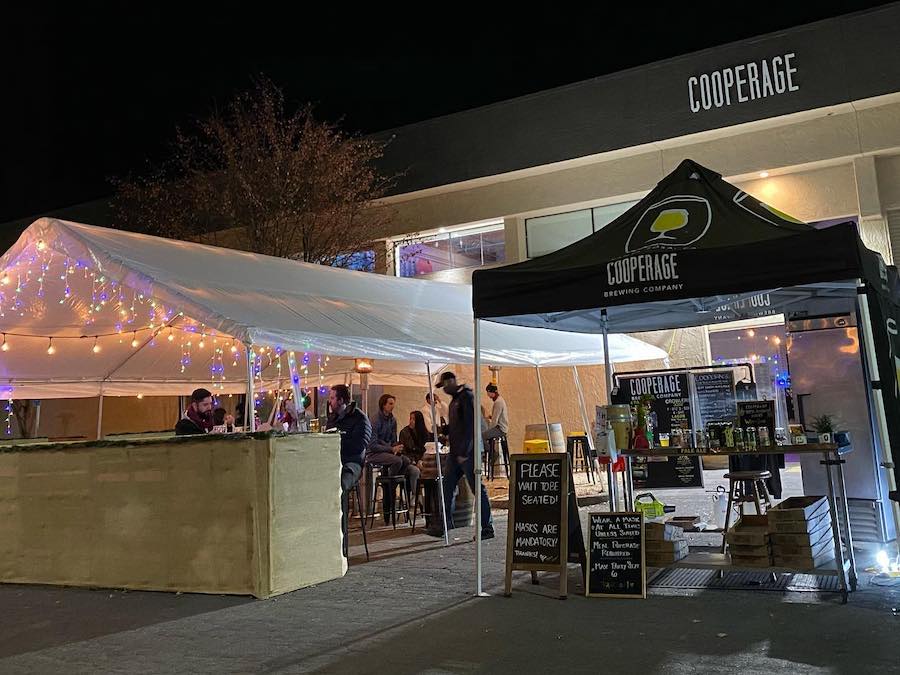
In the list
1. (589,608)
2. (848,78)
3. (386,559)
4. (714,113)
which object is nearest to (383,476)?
(386,559)

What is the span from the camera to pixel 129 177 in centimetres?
1978

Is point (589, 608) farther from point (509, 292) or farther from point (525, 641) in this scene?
point (509, 292)

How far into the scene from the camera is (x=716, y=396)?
1150cm

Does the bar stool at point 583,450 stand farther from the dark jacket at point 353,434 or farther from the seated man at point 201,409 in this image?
the seated man at point 201,409

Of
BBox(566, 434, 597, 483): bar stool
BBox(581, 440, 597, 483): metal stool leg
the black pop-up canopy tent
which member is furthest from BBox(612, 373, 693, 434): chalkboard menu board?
the black pop-up canopy tent

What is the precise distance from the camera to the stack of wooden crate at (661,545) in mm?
6207

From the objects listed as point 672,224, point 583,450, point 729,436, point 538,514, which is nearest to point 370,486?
point 583,450

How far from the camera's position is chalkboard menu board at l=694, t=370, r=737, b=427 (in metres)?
11.5

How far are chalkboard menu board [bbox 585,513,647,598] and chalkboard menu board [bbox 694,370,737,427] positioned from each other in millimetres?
5926

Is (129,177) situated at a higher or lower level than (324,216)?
higher

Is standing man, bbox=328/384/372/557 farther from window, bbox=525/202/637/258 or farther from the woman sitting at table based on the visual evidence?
window, bbox=525/202/637/258

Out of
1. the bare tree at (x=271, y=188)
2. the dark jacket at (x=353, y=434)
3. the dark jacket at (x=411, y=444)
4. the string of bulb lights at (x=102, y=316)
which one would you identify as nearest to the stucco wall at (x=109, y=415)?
the bare tree at (x=271, y=188)

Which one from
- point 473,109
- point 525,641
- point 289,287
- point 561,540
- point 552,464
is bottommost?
point 525,641

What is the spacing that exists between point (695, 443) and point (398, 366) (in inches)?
308
